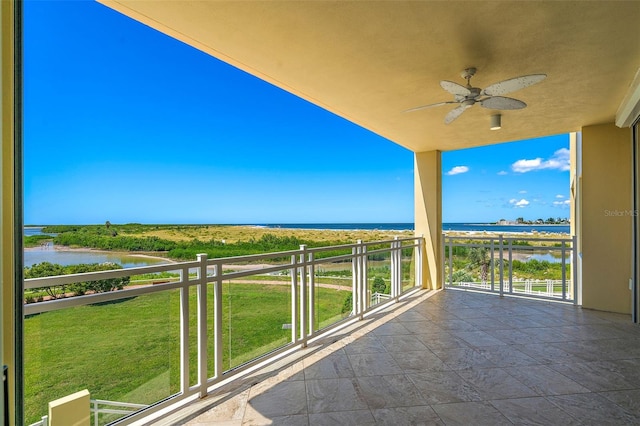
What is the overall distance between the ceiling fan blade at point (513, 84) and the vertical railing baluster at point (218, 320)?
2629 millimetres

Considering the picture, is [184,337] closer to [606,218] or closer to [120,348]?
[120,348]

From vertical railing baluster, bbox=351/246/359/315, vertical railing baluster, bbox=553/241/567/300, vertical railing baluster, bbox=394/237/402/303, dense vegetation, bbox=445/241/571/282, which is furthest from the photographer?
dense vegetation, bbox=445/241/571/282

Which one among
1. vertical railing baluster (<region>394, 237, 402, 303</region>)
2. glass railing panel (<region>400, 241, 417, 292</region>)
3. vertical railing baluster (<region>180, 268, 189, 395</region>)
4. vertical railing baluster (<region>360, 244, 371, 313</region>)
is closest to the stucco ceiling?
vertical railing baluster (<region>180, 268, 189, 395</region>)

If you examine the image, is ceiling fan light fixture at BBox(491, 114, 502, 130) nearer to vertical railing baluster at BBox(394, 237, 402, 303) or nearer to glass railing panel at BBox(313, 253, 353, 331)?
vertical railing baluster at BBox(394, 237, 402, 303)

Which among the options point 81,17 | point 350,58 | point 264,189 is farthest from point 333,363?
point 264,189

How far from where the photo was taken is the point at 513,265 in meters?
5.63

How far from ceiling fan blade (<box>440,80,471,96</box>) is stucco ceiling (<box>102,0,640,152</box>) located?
27 centimetres

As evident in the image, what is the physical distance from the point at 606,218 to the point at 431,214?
8.21 feet

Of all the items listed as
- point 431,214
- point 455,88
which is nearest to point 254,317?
point 455,88

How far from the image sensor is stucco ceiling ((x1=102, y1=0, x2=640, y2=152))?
2.06 meters

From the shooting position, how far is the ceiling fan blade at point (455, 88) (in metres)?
2.53

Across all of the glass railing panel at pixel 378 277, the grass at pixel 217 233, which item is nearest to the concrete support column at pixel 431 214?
the glass railing panel at pixel 378 277

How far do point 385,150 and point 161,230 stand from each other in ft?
51.1

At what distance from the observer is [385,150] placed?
22.9 meters
